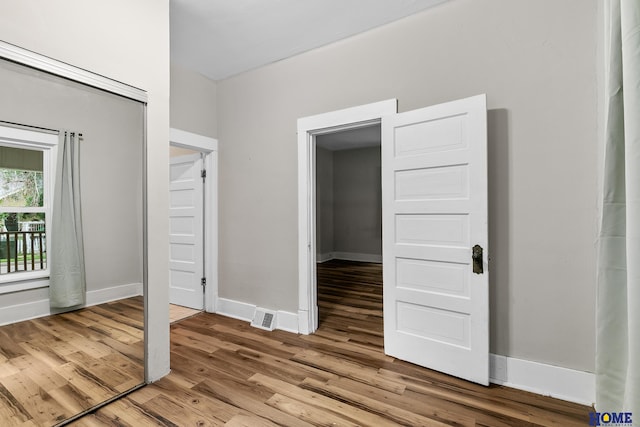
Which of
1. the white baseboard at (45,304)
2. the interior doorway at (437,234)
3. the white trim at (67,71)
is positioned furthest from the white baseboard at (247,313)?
the white trim at (67,71)

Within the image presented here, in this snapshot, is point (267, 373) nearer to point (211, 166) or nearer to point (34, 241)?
point (34, 241)

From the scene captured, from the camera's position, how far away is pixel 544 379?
6.33ft

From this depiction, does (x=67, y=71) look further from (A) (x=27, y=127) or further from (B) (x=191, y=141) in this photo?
(B) (x=191, y=141)

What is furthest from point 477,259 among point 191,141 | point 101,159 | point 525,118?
point 191,141

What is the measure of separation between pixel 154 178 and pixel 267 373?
1.64 metres

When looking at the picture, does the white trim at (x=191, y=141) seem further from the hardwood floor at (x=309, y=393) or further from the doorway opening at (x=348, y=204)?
the doorway opening at (x=348, y=204)

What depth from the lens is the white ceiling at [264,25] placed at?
2273 millimetres

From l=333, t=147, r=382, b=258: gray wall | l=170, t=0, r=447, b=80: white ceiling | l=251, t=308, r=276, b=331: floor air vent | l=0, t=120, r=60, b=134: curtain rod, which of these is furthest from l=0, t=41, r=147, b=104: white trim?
l=333, t=147, r=382, b=258: gray wall

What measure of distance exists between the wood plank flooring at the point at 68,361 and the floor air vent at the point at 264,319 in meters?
1.22

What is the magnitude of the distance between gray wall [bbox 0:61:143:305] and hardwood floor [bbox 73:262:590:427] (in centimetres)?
84

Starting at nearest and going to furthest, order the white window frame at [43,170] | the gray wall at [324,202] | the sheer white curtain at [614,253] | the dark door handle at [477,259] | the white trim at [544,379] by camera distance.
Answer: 1. the sheer white curtain at [614,253]
2. the white window frame at [43,170]
3. the white trim at [544,379]
4. the dark door handle at [477,259]
5. the gray wall at [324,202]

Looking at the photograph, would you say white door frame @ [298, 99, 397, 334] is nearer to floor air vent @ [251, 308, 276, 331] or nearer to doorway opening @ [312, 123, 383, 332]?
floor air vent @ [251, 308, 276, 331]

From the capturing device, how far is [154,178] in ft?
6.79

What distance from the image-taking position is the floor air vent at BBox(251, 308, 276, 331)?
304 centimetres
